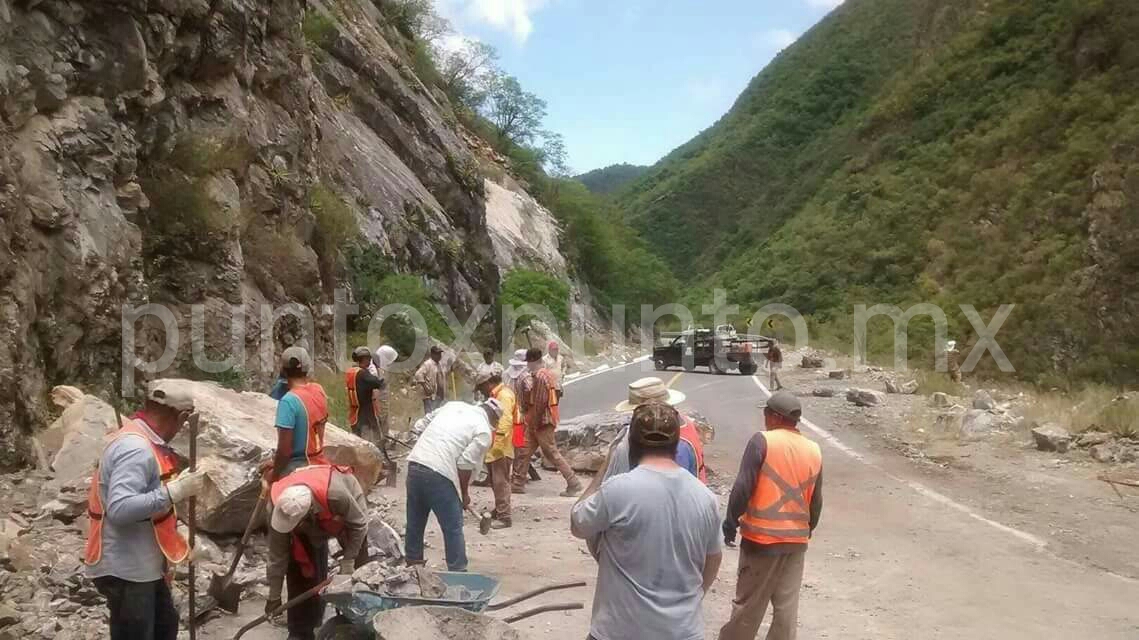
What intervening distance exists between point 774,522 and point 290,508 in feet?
8.34

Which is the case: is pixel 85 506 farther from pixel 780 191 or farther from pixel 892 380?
pixel 780 191

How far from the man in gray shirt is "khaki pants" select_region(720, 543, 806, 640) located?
1396 millimetres

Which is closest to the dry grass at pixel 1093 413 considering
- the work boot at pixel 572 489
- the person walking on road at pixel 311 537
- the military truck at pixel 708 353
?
the work boot at pixel 572 489

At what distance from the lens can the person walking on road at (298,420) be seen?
18.7 ft

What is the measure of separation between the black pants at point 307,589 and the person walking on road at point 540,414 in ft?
17.1

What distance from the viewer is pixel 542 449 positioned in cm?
1038

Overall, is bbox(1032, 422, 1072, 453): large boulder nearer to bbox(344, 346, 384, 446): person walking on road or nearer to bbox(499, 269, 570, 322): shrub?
bbox(344, 346, 384, 446): person walking on road

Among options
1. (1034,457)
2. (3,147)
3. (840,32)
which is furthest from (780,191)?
(3,147)

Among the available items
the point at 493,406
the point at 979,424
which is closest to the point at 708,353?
the point at 979,424

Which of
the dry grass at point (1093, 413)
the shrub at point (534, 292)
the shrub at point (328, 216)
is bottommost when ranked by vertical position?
the dry grass at point (1093, 413)

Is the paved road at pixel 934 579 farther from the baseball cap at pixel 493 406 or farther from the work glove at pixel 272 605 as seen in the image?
the work glove at pixel 272 605

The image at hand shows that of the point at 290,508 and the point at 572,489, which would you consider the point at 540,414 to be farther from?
the point at 290,508

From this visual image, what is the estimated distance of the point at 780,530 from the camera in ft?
15.3

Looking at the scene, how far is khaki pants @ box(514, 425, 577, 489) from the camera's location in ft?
33.1
